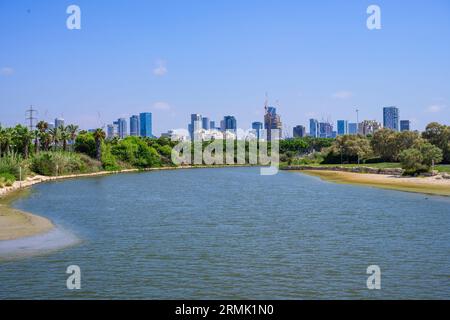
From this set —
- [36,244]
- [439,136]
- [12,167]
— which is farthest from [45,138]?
[36,244]

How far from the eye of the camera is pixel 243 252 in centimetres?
2539

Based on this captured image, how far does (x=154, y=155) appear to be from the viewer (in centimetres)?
12962

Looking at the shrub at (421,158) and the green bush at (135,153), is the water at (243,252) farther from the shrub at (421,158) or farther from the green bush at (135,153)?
the green bush at (135,153)

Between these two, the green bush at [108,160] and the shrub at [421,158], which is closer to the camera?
the shrub at [421,158]

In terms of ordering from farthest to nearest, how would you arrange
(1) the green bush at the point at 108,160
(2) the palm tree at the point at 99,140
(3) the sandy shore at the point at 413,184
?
1. (1) the green bush at the point at 108,160
2. (2) the palm tree at the point at 99,140
3. (3) the sandy shore at the point at 413,184

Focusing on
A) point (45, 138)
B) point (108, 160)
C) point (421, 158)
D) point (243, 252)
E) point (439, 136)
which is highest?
point (45, 138)

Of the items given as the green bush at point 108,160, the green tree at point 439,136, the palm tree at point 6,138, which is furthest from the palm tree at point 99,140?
the green tree at point 439,136

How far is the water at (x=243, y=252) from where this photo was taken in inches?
765

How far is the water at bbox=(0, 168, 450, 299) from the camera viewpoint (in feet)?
63.7

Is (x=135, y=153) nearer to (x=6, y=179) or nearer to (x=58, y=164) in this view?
(x=58, y=164)

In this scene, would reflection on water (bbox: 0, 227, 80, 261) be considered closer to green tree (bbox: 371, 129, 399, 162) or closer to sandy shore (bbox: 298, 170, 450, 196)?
sandy shore (bbox: 298, 170, 450, 196)
